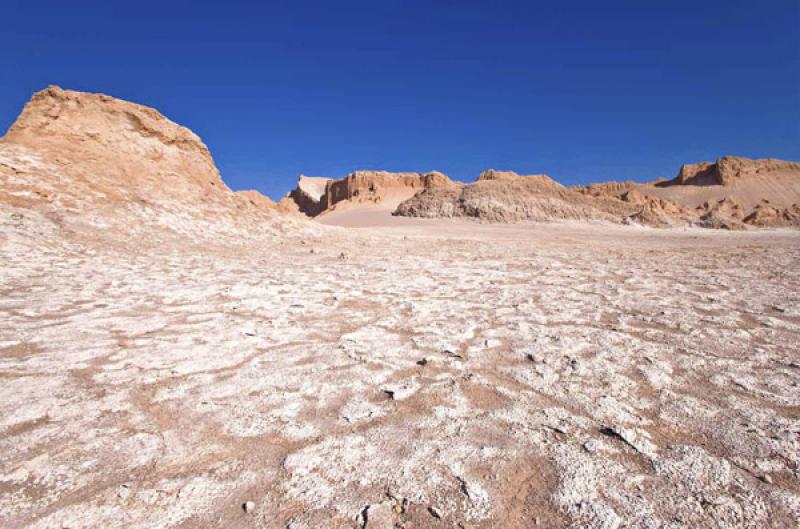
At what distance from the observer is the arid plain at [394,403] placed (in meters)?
1.31

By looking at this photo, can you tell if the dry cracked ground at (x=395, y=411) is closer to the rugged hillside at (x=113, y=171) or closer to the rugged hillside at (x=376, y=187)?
the rugged hillside at (x=113, y=171)

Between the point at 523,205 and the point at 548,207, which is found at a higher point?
the point at 523,205

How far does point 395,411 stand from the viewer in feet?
6.19

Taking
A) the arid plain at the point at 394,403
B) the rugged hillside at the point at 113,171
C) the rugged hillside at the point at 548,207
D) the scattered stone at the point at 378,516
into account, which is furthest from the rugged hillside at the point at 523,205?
the scattered stone at the point at 378,516

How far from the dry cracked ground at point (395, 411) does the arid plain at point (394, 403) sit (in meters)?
0.01

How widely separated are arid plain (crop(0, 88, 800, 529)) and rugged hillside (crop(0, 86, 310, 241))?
3.72 m

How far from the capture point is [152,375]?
2.24m

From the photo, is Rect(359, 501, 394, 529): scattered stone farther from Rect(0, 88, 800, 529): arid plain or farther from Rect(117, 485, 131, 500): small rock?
Rect(117, 485, 131, 500): small rock

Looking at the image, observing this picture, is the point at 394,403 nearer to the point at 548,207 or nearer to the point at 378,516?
the point at 378,516

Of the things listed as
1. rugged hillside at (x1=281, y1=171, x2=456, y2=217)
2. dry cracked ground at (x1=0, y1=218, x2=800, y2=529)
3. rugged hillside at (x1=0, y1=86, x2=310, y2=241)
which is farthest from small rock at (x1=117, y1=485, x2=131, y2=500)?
rugged hillside at (x1=281, y1=171, x2=456, y2=217)

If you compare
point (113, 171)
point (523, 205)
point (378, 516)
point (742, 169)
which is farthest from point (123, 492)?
point (742, 169)

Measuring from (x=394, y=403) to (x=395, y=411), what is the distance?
0.26 ft

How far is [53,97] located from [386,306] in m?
11.5

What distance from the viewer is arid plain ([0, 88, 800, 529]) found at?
4.30 ft
